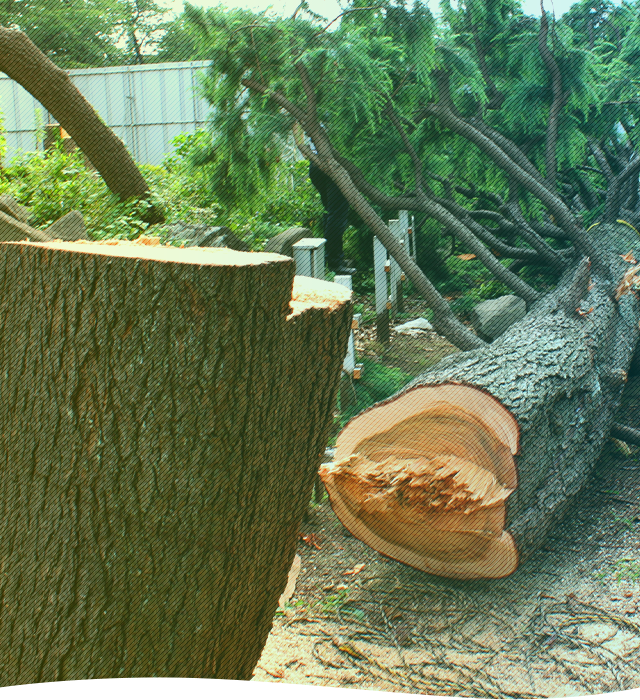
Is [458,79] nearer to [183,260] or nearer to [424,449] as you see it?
[424,449]

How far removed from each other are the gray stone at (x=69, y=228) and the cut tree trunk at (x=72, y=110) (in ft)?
5.71

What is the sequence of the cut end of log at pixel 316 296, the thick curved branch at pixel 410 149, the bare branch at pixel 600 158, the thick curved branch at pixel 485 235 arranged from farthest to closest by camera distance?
the bare branch at pixel 600 158 < the thick curved branch at pixel 485 235 < the thick curved branch at pixel 410 149 < the cut end of log at pixel 316 296

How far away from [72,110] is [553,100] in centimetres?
496

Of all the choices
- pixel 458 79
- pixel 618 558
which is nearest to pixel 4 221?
pixel 458 79

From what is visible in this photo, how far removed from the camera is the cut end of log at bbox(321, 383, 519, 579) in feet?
8.45

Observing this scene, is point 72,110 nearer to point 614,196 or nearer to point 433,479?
point 614,196

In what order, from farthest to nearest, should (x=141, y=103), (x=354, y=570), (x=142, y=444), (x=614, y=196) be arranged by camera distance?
(x=141, y=103), (x=614, y=196), (x=354, y=570), (x=142, y=444)

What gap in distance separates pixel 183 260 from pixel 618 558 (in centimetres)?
250

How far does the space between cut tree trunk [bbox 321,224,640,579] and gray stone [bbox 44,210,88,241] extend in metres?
3.43

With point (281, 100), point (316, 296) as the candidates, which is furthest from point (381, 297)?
point (316, 296)

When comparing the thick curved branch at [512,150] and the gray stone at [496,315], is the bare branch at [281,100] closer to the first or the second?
the thick curved branch at [512,150]

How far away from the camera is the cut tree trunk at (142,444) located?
4.09ft

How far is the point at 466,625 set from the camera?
2443mm

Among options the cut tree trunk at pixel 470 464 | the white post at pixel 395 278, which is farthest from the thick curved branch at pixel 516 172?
the cut tree trunk at pixel 470 464
